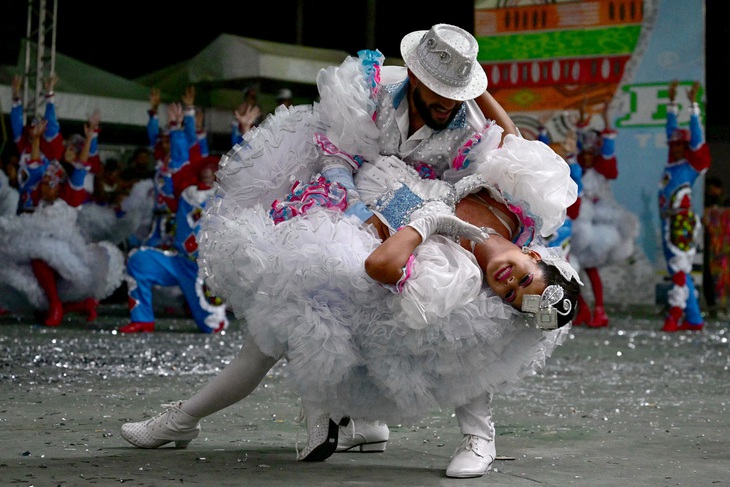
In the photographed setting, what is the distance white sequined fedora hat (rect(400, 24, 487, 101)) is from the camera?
12.6 ft

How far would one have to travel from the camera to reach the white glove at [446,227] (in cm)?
367

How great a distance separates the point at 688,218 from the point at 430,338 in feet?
23.1

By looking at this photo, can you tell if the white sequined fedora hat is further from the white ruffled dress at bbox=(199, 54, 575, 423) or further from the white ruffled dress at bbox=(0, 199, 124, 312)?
the white ruffled dress at bbox=(0, 199, 124, 312)

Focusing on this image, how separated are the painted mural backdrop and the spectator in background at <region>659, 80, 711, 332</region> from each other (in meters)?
1.35

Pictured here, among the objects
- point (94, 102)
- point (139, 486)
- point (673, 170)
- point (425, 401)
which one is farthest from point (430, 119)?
point (94, 102)

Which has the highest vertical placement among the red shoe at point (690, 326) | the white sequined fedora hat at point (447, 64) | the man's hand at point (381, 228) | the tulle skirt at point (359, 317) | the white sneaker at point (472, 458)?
the white sequined fedora hat at point (447, 64)

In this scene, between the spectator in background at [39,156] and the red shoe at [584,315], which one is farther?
the red shoe at [584,315]

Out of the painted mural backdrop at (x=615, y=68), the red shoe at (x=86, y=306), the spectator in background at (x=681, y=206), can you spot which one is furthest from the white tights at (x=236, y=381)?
the painted mural backdrop at (x=615, y=68)

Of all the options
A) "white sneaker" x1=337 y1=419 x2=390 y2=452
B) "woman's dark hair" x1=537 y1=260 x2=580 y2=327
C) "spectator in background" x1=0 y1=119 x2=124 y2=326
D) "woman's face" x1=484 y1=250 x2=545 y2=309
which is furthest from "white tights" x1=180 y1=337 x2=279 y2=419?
"spectator in background" x1=0 y1=119 x2=124 y2=326

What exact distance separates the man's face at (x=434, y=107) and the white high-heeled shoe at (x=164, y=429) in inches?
55.1

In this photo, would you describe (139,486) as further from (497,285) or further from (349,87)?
(349,87)

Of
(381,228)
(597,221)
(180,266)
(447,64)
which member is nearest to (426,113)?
(447,64)

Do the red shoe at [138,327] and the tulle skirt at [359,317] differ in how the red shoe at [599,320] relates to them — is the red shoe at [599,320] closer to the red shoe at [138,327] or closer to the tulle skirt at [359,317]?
the red shoe at [138,327]

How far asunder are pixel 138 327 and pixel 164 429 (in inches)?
199
